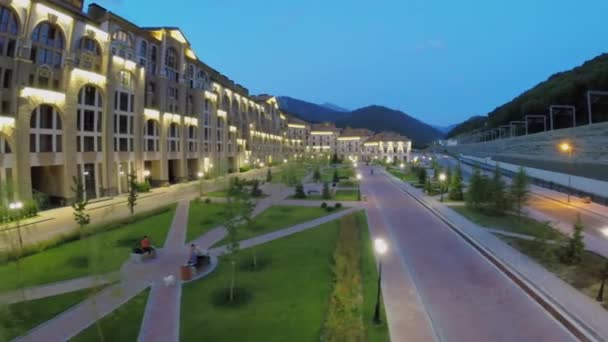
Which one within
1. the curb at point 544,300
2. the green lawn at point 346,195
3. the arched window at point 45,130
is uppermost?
the arched window at point 45,130

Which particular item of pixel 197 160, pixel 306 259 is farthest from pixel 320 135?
pixel 306 259

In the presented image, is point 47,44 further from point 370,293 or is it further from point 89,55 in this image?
point 370,293

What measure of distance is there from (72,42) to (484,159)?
84.4 m

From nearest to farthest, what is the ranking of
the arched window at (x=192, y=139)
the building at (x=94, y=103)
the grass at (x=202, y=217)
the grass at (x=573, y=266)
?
the grass at (x=573, y=266) → the grass at (x=202, y=217) → the building at (x=94, y=103) → the arched window at (x=192, y=139)

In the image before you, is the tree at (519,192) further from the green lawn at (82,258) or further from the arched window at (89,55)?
the arched window at (89,55)

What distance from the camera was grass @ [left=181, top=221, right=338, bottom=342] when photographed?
34.3ft

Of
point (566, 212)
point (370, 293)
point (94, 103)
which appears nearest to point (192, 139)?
point (94, 103)

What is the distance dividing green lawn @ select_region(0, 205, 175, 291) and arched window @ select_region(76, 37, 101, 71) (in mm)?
19530

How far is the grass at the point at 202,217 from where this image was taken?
2363 cm

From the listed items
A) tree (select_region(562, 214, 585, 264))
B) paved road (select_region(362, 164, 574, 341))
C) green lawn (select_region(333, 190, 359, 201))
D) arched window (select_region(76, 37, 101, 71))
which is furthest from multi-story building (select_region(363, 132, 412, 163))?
tree (select_region(562, 214, 585, 264))

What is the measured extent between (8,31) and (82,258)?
74.5 ft

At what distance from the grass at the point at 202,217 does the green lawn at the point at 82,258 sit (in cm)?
177

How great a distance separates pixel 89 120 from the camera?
3719 cm

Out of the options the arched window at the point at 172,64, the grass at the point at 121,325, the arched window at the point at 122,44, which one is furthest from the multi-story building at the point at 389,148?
the grass at the point at 121,325
